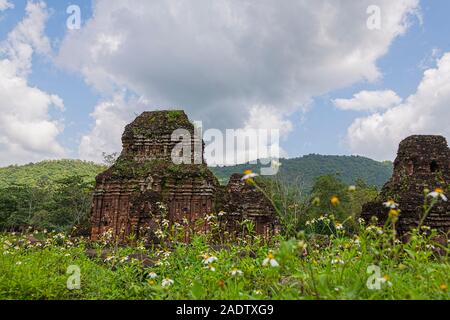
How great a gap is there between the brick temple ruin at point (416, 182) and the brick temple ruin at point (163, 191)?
3681 mm

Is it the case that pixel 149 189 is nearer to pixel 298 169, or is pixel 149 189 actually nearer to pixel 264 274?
pixel 264 274

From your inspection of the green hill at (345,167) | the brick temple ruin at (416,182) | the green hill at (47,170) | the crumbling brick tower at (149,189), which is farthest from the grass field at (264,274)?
the green hill at (345,167)

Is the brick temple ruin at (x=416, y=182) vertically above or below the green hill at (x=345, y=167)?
below

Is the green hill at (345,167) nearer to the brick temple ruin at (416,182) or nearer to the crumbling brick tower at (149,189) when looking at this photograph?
the brick temple ruin at (416,182)

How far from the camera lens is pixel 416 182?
11.3 m

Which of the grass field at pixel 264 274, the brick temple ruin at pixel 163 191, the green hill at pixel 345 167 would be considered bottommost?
the grass field at pixel 264 274

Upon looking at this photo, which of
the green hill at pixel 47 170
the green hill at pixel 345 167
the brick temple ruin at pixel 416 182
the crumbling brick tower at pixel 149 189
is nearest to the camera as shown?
the brick temple ruin at pixel 416 182

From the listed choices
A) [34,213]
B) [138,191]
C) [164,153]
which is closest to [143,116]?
[164,153]

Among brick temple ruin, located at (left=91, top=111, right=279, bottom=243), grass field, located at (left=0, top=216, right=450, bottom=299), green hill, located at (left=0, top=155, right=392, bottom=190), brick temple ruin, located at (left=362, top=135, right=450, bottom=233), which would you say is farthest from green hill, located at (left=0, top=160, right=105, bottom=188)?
grass field, located at (left=0, top=216, right=450, bottom=299)

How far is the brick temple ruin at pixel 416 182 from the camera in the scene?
10.4 metres

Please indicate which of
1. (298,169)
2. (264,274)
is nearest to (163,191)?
(264,274)

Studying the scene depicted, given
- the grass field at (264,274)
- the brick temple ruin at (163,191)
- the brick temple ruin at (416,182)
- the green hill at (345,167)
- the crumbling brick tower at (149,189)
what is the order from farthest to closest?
the green hill at (345,167), the brick temple ruin at (163,191), the crumbling brick tower at (149,189), the brick temple ruin at (416,182), the grass field at (264,274)

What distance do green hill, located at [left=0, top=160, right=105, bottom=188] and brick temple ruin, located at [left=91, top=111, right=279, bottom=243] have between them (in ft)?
150
